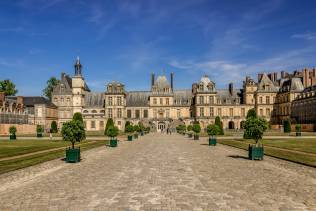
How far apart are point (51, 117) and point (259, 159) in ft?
234

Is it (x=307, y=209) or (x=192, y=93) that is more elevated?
(x=192, y=93)

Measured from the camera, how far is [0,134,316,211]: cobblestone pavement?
8.47 m

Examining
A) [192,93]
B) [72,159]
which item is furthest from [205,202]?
[192,93]

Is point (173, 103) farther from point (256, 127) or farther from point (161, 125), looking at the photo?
point (256, 127)

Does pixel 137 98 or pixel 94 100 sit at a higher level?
pixel 137 98

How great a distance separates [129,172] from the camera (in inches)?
557

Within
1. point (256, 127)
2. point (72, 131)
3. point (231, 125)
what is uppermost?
point (256, 127)

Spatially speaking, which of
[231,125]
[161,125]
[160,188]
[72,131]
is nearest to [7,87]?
[161,125]

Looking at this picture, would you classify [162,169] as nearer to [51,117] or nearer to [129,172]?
[129,172]

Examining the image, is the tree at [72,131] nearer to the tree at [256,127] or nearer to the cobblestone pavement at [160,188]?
the cobblestone pavement at [160,188]

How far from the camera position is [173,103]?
87375 mm

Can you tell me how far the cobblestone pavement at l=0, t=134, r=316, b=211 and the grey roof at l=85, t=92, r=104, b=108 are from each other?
7291cm

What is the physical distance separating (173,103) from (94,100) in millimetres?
22324

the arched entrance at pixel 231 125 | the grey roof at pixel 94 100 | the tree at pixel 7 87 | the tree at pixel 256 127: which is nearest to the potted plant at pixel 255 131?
the tree at pixel 256 127
